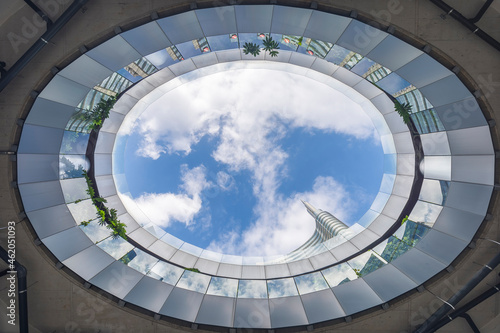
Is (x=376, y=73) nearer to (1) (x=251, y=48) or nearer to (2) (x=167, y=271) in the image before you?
(1) (x=251, y=48)

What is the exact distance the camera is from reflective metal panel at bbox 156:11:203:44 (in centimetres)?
1155

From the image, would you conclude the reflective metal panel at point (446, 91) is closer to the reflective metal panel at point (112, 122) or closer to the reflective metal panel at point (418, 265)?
the reflective metal panel at point (418, 265)

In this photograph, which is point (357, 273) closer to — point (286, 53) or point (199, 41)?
point (286, 53)

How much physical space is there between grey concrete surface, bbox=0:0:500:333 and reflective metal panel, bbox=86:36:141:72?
1.32 ft

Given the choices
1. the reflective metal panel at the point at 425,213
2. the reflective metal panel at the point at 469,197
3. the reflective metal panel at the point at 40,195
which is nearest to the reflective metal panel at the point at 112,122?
the reflective metal panel at the point at 40,195

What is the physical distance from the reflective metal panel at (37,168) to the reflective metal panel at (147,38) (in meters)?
6.63

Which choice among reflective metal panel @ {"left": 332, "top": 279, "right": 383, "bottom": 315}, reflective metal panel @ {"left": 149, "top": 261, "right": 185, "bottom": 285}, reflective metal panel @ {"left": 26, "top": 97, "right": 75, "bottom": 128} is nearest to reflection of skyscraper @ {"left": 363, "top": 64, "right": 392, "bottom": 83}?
reflective metal panel @ {"left": 332, "top": 279, "right": 383, "bottom": 315}

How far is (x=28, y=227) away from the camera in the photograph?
1333 cm

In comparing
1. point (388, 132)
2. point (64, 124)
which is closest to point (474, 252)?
point (388, 132)

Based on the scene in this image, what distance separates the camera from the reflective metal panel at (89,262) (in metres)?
14.1

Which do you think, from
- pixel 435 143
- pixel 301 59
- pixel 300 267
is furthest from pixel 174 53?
pixel 300 267

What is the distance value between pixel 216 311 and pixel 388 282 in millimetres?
8656

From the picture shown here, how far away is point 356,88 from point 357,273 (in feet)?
34.9

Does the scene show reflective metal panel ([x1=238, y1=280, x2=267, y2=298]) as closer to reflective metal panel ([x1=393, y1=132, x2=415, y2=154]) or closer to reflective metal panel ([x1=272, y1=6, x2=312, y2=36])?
reflective metal panel ([x1=393, y1=132, x2=415, y2=154])
